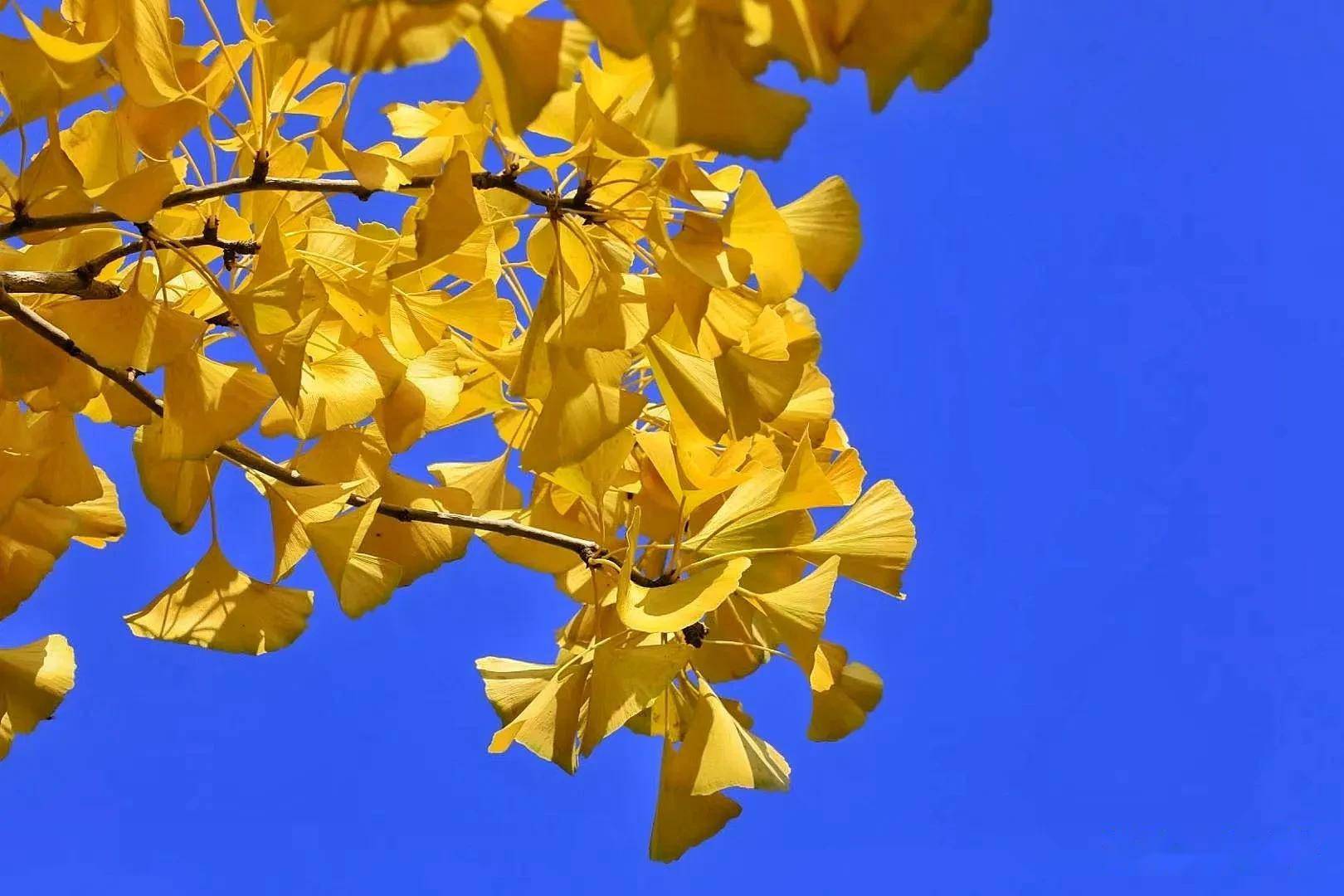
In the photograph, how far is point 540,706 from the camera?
548mm

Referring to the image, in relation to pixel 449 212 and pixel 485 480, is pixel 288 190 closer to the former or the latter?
pixel 449 212

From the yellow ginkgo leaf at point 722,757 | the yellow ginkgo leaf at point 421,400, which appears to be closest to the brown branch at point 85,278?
the yellow ginkgo leaf at point 421,400

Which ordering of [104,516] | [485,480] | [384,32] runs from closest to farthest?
[384,32]
[104,516]
[485,480]

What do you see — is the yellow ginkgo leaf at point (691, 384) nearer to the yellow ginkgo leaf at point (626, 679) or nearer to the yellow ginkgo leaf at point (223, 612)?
the yellow ginkgo leaf at point (626, 679)

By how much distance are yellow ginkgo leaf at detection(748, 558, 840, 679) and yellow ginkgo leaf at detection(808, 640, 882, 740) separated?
6cm

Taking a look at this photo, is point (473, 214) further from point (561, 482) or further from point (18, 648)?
point (18, 648)

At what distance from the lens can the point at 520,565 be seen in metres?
0.65

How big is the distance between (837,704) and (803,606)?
4.2 inches

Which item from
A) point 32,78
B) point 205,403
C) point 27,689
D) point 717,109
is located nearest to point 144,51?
point 32,78

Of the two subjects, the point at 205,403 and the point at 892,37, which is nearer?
the point at 892,37

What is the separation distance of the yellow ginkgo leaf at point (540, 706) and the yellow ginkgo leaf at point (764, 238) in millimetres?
232

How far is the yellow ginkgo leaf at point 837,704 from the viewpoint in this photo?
609 millimetres

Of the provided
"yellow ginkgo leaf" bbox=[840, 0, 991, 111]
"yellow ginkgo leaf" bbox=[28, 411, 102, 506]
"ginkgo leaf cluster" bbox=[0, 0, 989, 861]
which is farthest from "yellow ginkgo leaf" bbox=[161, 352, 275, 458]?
"yellow ginkgo leaf" bbox=[840, 0, 991, 111]

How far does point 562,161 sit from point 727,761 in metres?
0.32
